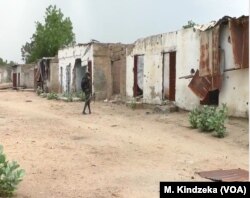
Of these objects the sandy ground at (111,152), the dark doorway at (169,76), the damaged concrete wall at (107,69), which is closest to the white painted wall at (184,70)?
the dark doorway at (169,76)

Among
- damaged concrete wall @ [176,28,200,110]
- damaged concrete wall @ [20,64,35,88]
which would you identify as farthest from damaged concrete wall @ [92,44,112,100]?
damaged concrete wall @ [20,64,35,88]

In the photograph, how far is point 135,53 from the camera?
65.7 feet

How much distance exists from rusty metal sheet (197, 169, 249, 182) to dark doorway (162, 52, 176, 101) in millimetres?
9444

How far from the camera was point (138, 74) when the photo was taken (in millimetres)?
19891

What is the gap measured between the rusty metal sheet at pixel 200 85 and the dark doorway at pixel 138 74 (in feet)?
15.8

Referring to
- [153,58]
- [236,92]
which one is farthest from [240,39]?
[153,58]

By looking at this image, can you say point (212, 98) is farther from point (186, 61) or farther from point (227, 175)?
point (227, 175)

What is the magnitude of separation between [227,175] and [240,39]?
670 centimetres

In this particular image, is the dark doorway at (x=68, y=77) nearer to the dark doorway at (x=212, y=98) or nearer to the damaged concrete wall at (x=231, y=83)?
the dark doorway at (x=212, y=98)

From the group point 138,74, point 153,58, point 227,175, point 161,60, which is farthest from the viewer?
point 138,74

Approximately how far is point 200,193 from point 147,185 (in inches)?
93.4

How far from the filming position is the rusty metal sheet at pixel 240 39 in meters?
12.8

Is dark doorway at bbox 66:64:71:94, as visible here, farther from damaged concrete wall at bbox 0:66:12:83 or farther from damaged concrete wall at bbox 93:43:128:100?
damaged concrete wall at bbox 0:66:12:83

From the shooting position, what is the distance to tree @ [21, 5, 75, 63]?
4084 centimetres
